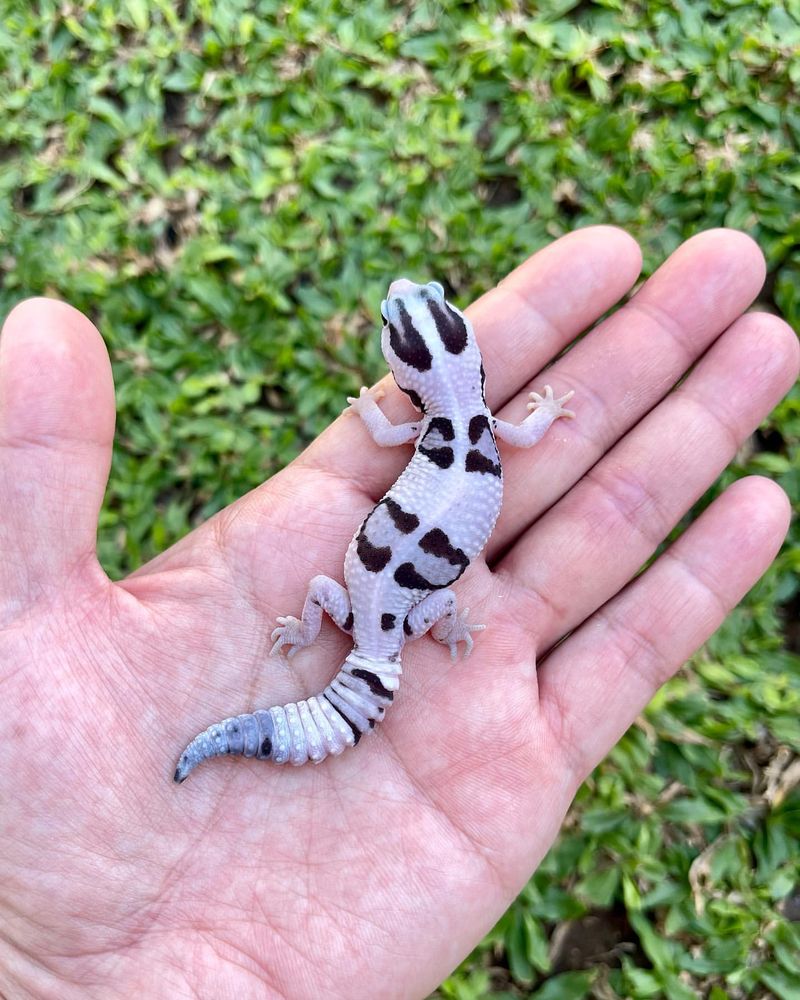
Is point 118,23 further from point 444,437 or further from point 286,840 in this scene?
point 286,840

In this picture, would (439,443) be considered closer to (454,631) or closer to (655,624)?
(454,631)

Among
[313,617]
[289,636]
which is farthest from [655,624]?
[289,636]

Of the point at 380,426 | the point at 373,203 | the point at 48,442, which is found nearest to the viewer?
the point at 48,442

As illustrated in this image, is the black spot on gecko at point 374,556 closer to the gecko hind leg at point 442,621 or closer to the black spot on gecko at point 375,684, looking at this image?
the gecko hind leg at point 442,621

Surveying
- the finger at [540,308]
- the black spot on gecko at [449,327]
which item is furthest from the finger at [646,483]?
the black spot on gecko at [449,327]

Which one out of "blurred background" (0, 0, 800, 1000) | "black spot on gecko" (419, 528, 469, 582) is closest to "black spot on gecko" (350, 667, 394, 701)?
"black spot on gecko" (419, 528, 469, 582)

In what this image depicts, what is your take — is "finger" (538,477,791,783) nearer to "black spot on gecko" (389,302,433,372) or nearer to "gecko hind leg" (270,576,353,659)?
"gecko hind leg" (270,576,353,659)

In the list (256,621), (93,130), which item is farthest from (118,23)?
(256,621)
